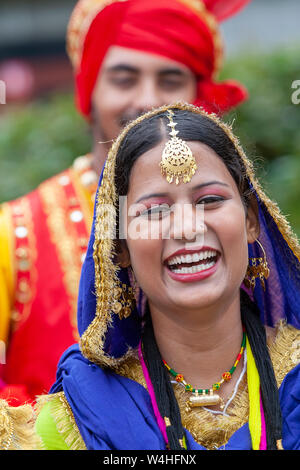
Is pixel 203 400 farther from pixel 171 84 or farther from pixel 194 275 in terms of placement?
pixel 171 84

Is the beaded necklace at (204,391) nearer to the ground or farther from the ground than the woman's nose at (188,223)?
nearer to the ground

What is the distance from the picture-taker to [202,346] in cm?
256

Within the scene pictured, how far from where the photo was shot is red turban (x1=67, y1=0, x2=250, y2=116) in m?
4.15

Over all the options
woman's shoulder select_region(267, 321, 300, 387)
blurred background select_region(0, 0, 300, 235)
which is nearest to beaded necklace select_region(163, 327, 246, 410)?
woman's shoulder select_region(267, 321, 300, 387)

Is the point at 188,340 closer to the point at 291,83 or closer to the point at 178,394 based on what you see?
the point at 178,394

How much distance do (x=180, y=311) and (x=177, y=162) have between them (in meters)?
0.48

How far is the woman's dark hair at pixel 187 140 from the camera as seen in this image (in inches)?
98.0

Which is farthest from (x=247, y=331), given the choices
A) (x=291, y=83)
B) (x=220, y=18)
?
(x=291, y=83)

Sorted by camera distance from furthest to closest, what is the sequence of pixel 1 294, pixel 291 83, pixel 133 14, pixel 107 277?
pixel 291 83 < pixel 133 14 < pixel 1 294 < pixel 107 277

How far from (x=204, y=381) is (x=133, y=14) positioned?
241cm

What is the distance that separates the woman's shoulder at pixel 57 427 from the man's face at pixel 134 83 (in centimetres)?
194

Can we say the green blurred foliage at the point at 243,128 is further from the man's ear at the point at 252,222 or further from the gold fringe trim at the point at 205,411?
the gold fringe trim at the point at 205,411

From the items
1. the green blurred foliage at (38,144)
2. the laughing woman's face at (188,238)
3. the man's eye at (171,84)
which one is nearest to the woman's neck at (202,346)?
the laughing woman's face at (188,238)

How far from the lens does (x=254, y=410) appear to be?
246cm
